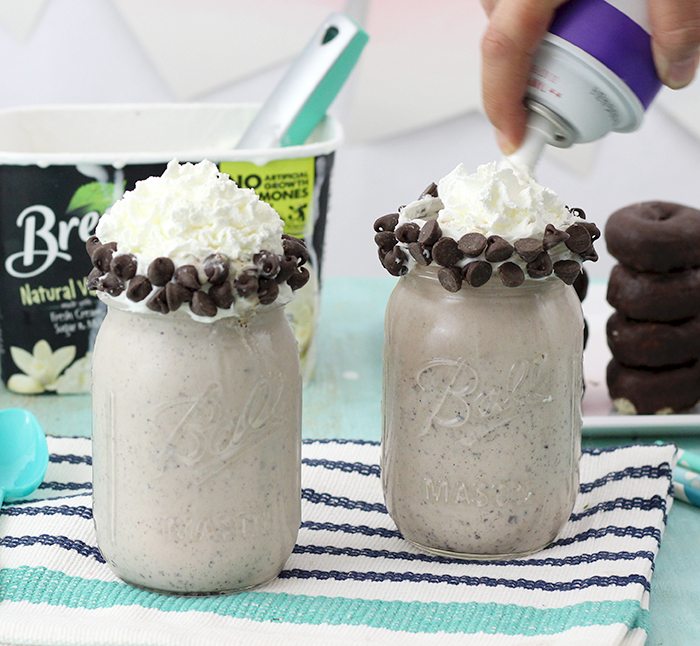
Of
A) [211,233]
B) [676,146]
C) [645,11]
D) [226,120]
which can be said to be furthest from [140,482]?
[676,146]

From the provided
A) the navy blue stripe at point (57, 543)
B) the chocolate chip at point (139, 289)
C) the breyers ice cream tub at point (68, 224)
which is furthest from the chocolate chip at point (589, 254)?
the breyers ice cream tub at point (68, 224)

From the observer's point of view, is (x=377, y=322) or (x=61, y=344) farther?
(x=377, y=322)

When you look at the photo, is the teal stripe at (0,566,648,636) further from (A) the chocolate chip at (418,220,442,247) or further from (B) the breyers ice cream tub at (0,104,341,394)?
(B) the breyers ice cream tub at (0,104,341,394)

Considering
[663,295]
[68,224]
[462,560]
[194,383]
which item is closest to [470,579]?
[462,560]

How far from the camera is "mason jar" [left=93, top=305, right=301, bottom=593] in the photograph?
2.51 feet

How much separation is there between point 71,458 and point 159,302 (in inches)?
15.3

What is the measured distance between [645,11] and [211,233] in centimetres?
43

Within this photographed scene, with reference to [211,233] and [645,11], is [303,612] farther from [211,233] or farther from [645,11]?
[645,11]

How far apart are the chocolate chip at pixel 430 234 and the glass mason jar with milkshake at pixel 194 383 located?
9cm

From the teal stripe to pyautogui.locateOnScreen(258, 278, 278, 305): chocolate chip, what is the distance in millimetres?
207

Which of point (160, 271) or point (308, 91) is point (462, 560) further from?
point (308, 91)

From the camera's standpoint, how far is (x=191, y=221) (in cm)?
75

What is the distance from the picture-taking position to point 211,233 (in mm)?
754

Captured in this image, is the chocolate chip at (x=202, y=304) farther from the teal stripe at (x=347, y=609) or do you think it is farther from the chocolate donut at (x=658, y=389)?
the chocolate donut at (x=658, y=389)
